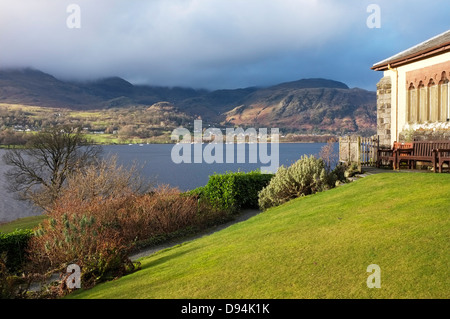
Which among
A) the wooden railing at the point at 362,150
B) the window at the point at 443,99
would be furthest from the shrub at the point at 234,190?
the window at the point at 443,99

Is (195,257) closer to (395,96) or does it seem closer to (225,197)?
(225,197)

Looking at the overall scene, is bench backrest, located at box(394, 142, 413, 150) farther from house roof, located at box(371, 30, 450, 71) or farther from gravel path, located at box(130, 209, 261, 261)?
gravel path, located at box(130, 209, 261, 261)

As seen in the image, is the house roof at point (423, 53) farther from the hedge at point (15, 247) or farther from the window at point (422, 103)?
the hedge at point (15, 247)

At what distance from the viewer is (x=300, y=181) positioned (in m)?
16.6

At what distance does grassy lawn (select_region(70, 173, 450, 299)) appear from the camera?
5410 millimetres

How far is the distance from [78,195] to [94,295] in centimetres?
1137

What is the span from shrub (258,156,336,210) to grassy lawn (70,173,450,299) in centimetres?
620

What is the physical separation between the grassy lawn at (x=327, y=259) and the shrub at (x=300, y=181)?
6.20 m

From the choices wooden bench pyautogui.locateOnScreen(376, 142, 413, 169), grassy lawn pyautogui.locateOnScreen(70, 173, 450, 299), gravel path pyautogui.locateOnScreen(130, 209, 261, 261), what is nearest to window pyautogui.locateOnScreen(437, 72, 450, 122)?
wooden bench pyautogui.locateOnScreen(376, 142, 413, 169)

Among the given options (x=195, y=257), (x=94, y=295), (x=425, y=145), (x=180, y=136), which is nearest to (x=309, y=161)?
(x=425, y=145)

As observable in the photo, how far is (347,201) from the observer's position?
10453 mm

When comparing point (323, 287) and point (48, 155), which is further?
point (48, 155)

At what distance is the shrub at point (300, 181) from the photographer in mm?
16312
